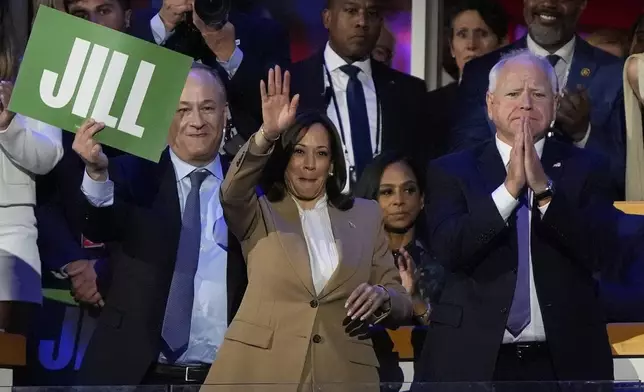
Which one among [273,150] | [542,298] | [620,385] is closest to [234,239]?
[273,150]

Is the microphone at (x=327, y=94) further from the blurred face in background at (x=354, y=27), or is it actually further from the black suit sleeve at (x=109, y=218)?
the black suit sleeve at (x=109, y=218)

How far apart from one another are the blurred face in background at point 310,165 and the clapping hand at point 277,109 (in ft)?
0.49

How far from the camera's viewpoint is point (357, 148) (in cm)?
450

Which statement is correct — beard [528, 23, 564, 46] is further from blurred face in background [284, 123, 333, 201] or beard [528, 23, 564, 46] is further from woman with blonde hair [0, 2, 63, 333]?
woman with blonde hair [0, 2, 63, 333]

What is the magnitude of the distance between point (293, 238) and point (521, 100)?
2.96 feet

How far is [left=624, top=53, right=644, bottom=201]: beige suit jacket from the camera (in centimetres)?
453

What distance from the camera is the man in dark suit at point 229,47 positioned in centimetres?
447

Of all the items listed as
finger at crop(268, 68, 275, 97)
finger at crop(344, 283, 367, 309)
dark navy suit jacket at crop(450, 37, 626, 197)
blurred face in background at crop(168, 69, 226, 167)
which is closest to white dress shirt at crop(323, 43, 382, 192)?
dark navy suit jacket at crop(450, 37, 626, 197)


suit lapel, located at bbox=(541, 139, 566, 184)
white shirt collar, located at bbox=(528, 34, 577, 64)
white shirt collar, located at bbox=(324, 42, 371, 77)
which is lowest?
suit lapel, located at bbox=(541, 139, 566, 184)

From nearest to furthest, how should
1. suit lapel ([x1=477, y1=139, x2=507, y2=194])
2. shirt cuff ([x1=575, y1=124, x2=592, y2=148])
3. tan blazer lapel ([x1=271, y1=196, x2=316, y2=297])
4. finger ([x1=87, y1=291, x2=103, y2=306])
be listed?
tan blazer lapel ([x1=271, y1=196, x2=316, y2=297])
suit lapel ([x1=477, y1=139, x2=507, y2=194])
finger ([x1=87, y1=291, x2=103, y2=306])
shirt cuff ([x1=575, y1=124, x2=592, y2=148])

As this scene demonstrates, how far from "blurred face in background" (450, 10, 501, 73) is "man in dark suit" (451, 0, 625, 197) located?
6 centimetres

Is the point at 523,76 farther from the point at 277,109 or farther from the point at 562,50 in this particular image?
the point at 277,109

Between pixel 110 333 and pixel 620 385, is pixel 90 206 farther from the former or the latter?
pixel 620 385

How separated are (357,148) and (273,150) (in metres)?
0.72
